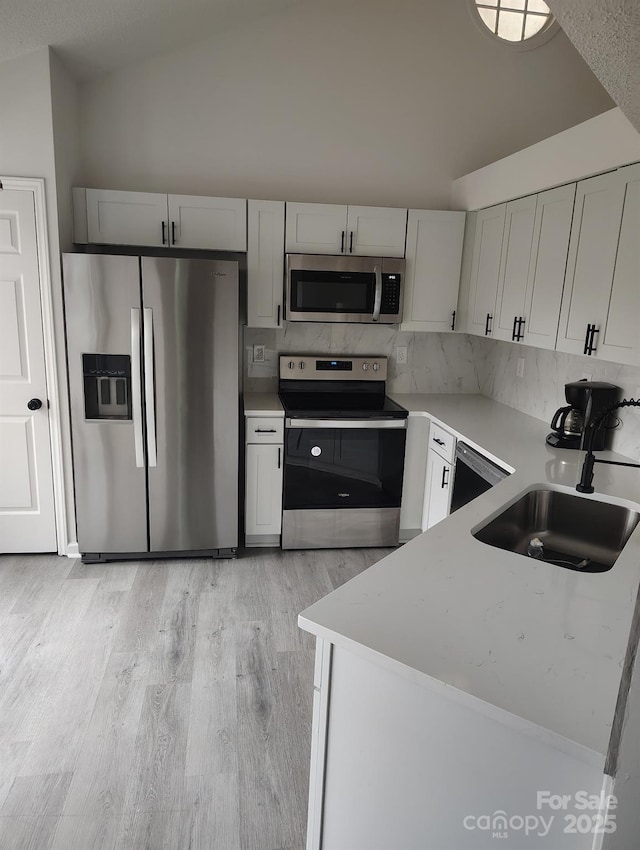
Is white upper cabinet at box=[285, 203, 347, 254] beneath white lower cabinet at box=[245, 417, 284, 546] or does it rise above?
above

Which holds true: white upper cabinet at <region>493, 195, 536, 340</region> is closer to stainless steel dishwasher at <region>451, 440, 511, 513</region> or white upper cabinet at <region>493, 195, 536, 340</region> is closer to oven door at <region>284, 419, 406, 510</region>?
stainless steel dishwasher at <region>451, 440, 511, 513</region>

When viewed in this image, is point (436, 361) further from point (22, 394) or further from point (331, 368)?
point (22, 394)

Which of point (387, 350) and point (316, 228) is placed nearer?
point (316, 228)

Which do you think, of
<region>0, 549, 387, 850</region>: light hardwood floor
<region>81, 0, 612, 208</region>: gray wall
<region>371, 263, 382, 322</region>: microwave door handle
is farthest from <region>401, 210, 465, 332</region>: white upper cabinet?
<region>0, 549, 387, 850</region>: light hardwood floor

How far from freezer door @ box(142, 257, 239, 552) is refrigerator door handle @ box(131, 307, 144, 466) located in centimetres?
5

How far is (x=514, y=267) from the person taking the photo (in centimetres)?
303

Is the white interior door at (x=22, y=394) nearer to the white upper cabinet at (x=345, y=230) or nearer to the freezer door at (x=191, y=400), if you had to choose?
the freezer door at (x=191, y=400)

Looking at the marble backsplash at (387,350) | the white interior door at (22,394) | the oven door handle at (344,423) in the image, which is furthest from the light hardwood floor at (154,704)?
the marble backsplash at (387,350)

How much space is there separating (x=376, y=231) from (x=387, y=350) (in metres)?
0.80

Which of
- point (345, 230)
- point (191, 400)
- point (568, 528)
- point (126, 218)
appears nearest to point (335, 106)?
point (345, 230)

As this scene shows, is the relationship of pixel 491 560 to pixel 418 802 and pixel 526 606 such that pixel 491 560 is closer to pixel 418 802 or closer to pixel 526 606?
pixel 526 606

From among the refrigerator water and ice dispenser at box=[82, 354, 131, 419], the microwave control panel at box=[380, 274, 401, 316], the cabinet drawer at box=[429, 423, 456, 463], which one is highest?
the microwave control panel at box=[380, 274, 401, 316]

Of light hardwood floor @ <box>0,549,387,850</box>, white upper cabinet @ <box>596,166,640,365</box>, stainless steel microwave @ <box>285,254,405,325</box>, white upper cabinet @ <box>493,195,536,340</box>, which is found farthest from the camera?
stainless steel microwave @ <box>285,254,405,325</box>

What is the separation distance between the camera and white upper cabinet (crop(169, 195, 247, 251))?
3305mm
